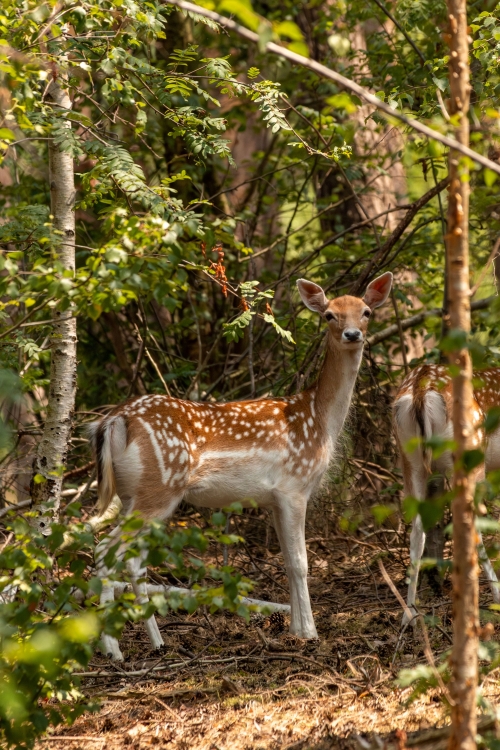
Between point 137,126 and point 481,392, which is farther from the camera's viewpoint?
point 481,392

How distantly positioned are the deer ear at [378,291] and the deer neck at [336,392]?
0.44 metres

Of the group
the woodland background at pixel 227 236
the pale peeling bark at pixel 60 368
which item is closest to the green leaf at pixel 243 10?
the woodland background at pixel 227 236

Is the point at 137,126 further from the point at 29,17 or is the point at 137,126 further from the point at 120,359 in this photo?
the point at 120,359

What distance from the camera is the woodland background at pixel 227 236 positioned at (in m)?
3.68

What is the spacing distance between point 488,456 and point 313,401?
133 centimetres

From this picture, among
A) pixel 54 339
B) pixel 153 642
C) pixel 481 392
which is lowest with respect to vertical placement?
pixel 153 642

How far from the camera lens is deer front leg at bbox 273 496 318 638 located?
19.1 ft

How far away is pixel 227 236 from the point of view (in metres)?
5.86

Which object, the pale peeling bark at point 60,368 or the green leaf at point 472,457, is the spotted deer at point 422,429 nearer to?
the pale peeling bark at point 60,368

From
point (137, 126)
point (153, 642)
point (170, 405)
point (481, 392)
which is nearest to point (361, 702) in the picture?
point (153, 642)

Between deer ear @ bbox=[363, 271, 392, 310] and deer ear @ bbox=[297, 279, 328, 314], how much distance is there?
1.01 ft

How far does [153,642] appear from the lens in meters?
5.61

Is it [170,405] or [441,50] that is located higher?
[441,50]

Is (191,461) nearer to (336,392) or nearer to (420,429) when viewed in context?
(336,392)
